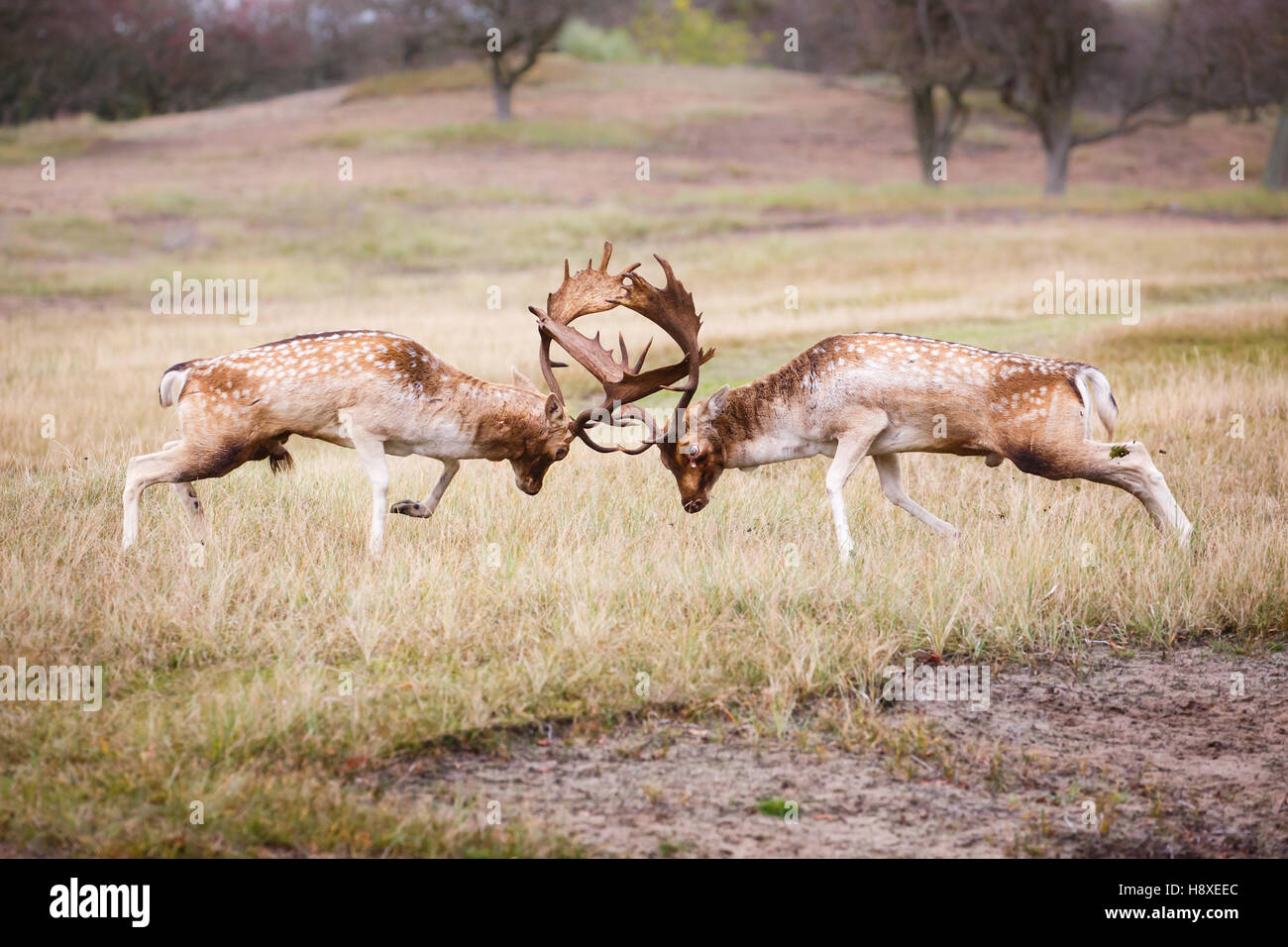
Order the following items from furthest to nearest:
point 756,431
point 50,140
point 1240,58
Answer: point 50,140
point 1240,58
point 756,431

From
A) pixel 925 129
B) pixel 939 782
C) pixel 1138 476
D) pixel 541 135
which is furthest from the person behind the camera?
pixel 541 135

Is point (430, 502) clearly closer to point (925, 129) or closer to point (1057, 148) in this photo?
point (1057, 148)

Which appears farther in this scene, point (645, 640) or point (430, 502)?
point (430, 502)

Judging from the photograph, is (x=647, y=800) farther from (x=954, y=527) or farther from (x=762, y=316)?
(x=762, y=316)

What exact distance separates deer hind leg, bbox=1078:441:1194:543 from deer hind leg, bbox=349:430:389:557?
16.0 ft

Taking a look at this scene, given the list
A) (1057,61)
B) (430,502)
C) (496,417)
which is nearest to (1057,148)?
(1057,61)

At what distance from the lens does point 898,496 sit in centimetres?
973

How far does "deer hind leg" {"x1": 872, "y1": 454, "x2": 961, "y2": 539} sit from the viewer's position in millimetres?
9484

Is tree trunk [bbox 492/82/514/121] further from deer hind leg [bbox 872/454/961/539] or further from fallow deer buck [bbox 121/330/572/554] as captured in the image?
fallow deer buck [bbox 121/330/572/554]

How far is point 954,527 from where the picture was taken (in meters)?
9.41

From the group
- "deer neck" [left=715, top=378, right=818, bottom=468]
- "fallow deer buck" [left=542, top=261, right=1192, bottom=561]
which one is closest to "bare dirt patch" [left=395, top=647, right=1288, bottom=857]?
"fallow deer buck" [left=542, top=261, right=1192, bottom=561]

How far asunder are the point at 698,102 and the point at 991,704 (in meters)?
61.6

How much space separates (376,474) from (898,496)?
12.8ft

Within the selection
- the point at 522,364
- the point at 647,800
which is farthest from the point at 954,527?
the point at 522,364
